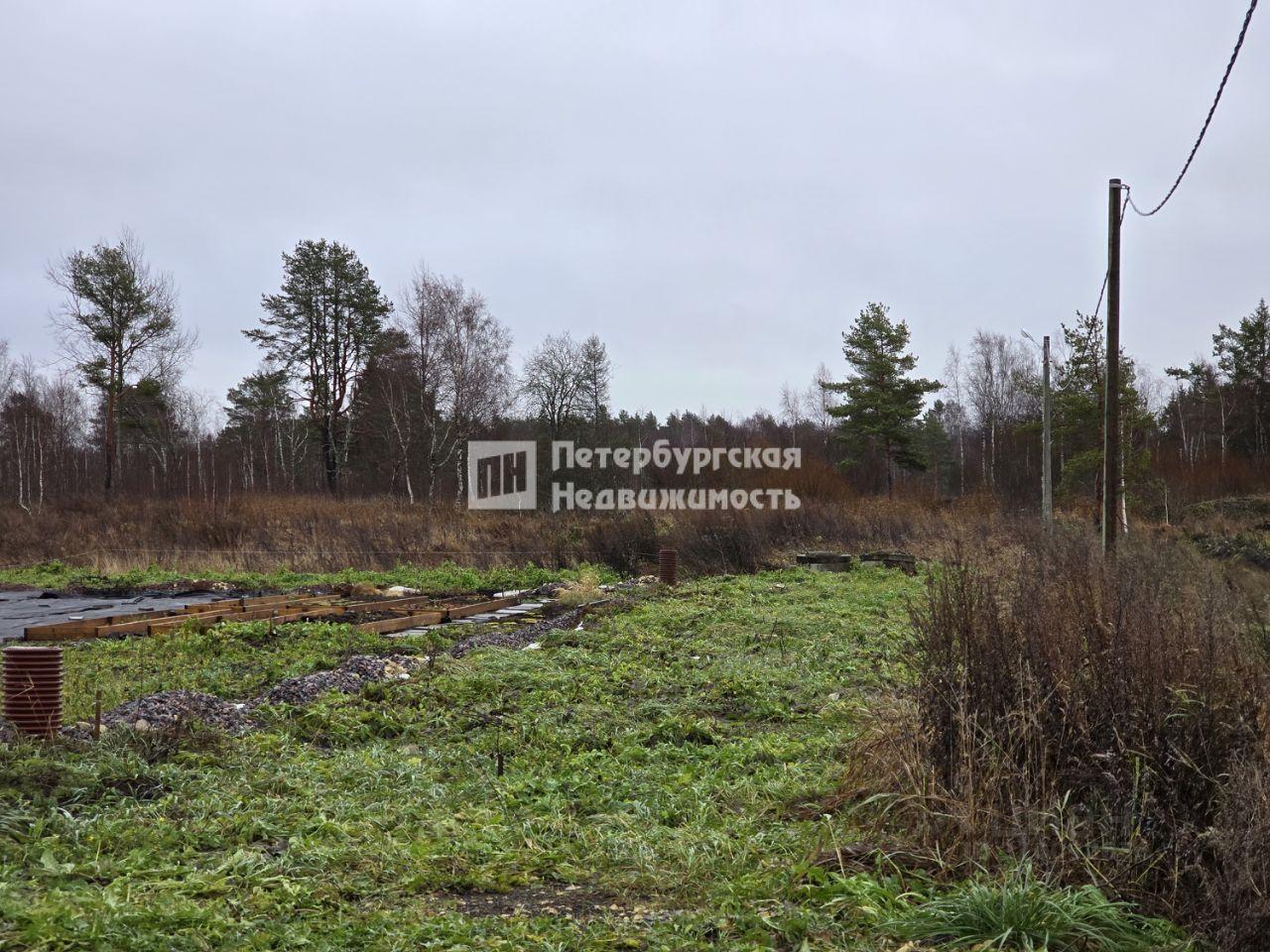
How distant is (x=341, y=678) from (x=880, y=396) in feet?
120

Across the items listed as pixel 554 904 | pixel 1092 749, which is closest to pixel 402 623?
pixel 554 904

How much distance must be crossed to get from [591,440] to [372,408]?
9.01 metres

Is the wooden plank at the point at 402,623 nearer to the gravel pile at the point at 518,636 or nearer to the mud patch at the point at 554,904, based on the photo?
the gravel pile at the point at 518,636

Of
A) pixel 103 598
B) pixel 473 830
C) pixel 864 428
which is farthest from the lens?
Result: pixel 864 428

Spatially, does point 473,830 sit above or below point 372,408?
below

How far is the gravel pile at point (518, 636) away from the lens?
36.0 ft

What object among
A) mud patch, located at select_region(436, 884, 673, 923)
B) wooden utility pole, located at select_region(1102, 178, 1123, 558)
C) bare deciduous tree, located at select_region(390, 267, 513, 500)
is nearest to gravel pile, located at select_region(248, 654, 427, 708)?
mud patch, located at select_region(436, 884, 673, 923)

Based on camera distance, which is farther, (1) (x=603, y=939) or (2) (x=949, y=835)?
(2) (x=949, y=835)

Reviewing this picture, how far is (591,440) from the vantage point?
1517 inches

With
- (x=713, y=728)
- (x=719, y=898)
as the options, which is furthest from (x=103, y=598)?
(x=719, y=898)

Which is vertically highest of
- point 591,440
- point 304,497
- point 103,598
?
point 591,440

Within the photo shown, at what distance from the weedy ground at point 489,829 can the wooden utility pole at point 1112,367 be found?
6.93 metres

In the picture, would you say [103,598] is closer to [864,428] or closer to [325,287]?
[325,287]

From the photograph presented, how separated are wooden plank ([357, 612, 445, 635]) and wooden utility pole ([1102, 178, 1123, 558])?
382 inches
